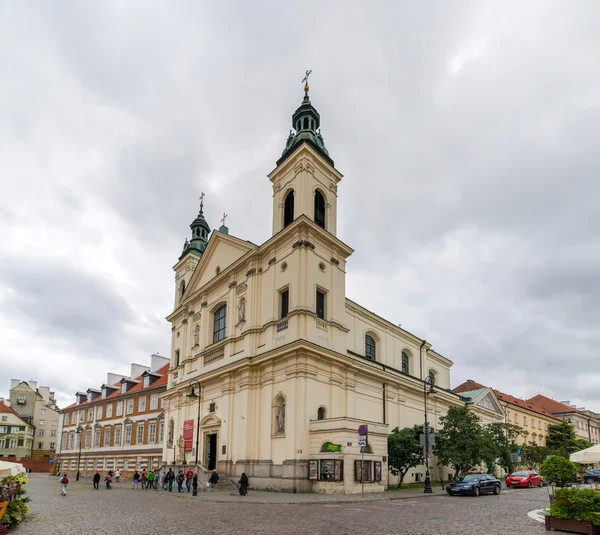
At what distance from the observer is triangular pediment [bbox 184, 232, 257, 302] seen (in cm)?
3594

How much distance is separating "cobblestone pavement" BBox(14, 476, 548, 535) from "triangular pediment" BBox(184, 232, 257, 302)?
18.1 m

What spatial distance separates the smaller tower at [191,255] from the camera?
45.6 metres

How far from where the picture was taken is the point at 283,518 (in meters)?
15.5

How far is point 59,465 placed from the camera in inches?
2569

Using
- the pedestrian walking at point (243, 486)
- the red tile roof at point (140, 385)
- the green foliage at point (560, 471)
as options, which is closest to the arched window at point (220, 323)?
the pedestrian walking at point (243, 486)

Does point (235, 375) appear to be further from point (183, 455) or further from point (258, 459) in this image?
point (183, 455)

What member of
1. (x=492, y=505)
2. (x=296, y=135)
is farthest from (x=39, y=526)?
(x=296, y=135)

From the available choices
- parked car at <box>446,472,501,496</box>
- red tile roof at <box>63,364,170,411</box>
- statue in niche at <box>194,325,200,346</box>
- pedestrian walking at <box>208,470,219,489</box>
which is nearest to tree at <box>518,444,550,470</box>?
parked car at <box>446,472,501,496</box>

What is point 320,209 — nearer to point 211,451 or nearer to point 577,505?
point 211,451

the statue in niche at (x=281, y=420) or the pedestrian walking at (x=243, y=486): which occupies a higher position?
the statue in niche at (x=281, y=420)

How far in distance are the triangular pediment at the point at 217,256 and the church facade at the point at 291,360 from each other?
0.29 ft

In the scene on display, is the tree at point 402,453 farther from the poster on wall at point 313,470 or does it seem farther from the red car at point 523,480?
the poster on wall at point 313,470

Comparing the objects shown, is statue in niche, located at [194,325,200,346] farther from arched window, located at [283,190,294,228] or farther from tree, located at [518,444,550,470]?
tree, located at [518,444,550,470]

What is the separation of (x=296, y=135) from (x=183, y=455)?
24.0 m
